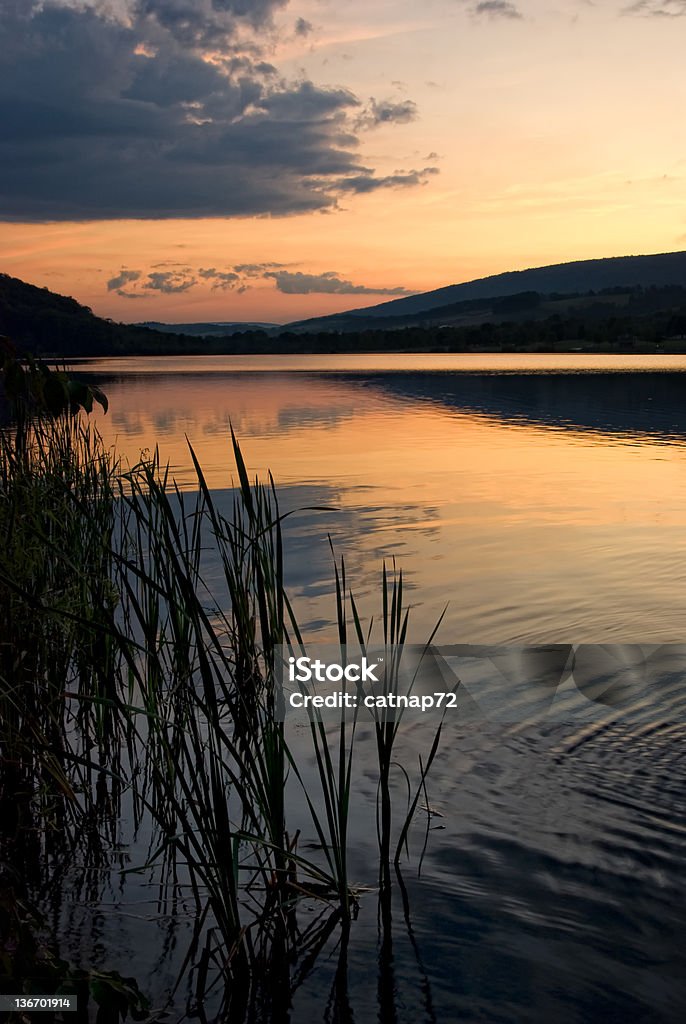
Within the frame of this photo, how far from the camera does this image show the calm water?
3566mm

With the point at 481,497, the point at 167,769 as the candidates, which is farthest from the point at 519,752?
the point at 481,497

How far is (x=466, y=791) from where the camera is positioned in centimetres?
513

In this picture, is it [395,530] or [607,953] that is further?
[395,530]

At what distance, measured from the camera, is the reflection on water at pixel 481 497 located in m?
8.94

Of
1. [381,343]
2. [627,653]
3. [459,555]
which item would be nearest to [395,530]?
[459,555]

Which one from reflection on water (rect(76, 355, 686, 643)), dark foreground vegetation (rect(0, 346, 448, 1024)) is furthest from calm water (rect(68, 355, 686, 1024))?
dark foreground vegetation (rect(0, 346, 448, 1024))

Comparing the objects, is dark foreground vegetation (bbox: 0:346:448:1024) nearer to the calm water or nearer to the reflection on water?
the calm water

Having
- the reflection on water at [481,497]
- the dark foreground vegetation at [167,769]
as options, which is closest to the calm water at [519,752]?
the reflection on water at [481,497]

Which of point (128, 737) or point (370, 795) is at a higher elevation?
point (128, 737)

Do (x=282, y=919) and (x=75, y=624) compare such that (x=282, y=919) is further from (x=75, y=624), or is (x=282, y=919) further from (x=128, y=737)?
(x=75, y=624)

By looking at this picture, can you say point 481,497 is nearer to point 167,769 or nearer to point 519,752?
point 519,752

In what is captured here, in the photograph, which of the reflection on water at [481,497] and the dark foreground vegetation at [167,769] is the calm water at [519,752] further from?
the dark foreground vegetation at [167,769]

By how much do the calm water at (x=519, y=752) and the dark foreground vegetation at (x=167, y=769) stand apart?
20cm

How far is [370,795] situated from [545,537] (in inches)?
304
